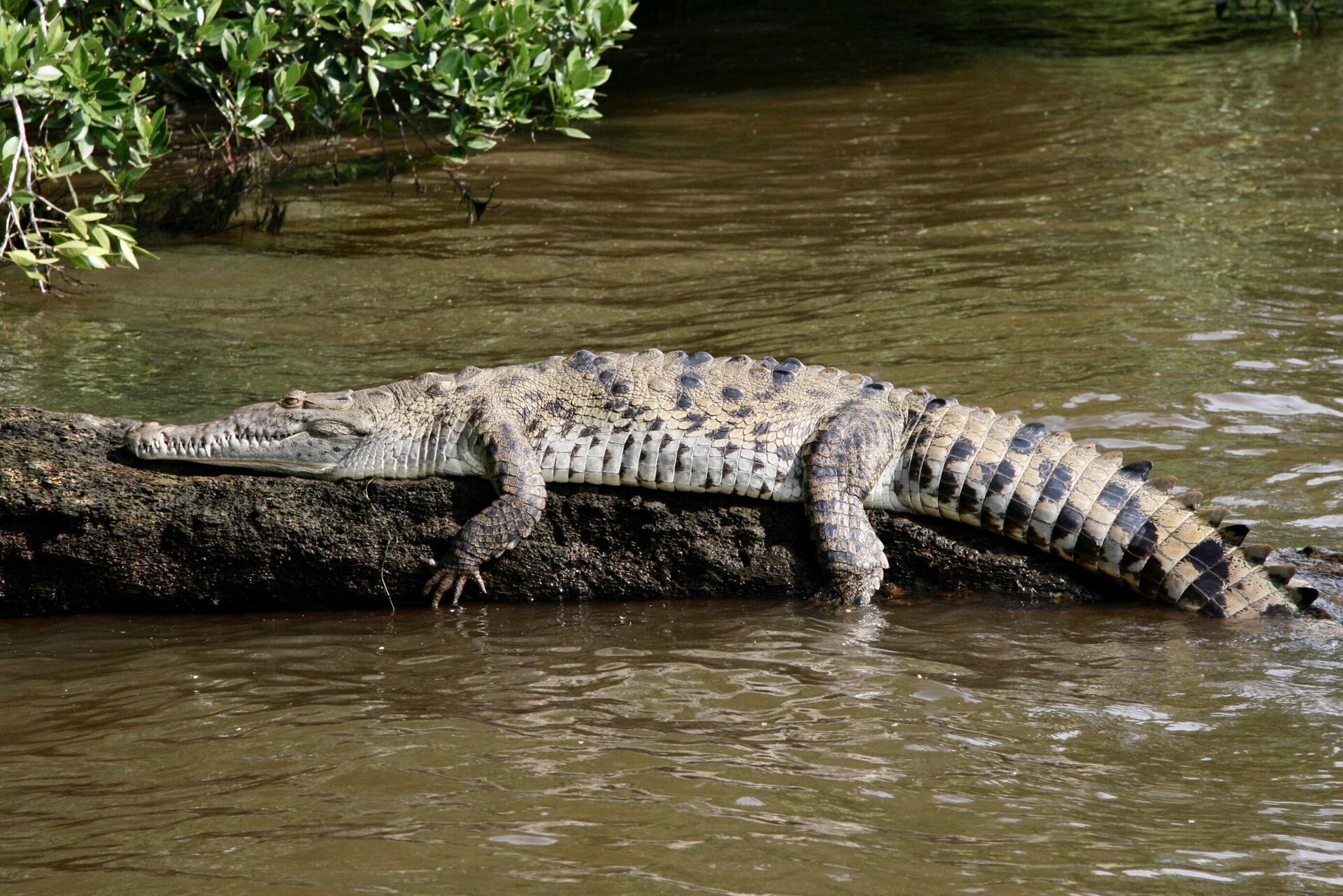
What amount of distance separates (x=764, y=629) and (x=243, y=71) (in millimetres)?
5026

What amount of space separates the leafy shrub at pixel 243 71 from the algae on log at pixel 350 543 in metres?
2.10

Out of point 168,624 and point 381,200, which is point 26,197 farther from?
point 381,200

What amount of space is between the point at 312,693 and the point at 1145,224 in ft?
26.8

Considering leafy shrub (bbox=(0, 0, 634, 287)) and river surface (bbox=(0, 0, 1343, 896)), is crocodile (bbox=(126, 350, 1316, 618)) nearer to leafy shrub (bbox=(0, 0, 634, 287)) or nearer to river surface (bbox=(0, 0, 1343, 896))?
river surface (bbox=(0, 0, 1343, 896))

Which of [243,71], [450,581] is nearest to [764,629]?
[450,581]

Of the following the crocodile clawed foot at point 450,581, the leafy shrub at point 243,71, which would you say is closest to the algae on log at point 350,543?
the crocodile clawed foot at point 450,581

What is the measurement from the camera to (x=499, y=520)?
4805 mm

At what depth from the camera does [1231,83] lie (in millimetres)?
15406

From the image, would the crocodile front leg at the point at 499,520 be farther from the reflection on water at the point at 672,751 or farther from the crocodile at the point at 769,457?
the reflection on water at the point at 672,751

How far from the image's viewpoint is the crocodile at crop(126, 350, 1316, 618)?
477cm

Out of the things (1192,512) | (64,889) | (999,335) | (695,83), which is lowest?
(64,889)

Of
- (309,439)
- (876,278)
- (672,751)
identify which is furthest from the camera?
(876,278)

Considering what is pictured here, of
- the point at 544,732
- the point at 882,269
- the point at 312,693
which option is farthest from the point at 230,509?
the point at 882,269

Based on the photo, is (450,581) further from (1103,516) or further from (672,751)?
(1103,516)
